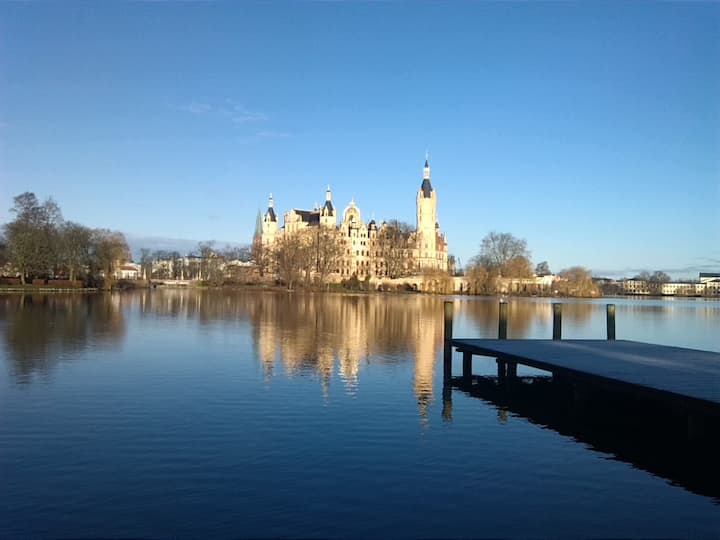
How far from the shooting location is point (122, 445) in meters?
11.3

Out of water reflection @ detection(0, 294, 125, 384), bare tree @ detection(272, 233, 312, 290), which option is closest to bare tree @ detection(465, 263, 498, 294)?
bare tree @ detection(272, 233, 312, 290)

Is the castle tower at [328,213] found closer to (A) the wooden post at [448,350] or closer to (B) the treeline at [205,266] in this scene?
(B) the treeline at [205,266]

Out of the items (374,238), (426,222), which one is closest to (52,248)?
(374,238)

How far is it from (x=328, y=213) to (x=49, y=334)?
111 metres

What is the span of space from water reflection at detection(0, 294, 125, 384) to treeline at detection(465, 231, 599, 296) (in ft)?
271

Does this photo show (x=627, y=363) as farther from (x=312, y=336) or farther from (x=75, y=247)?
(x=75, y=247)

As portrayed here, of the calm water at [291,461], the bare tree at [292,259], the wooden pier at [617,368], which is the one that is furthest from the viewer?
the bare tree at [292,259]

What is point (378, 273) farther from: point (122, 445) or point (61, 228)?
point (122, 445)

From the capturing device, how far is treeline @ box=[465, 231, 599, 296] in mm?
116562

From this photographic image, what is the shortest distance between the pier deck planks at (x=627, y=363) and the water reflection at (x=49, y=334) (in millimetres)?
12976

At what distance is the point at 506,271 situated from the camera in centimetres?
11719

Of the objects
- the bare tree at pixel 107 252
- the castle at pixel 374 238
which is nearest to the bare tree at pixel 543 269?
the castle at pixel 374 238

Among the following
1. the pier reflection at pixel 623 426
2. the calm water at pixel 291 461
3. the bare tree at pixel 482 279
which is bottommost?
the pier reflection at pixel 623 426

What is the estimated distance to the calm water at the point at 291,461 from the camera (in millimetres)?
8203
